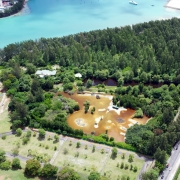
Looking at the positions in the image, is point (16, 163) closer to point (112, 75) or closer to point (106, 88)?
point (106, 88)

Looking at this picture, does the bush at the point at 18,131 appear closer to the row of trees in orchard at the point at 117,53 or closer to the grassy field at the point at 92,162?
the grassy field at the point at 92,162

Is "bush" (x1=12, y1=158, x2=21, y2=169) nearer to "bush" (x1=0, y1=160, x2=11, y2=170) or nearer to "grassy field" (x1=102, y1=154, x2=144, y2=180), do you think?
"bush" (x1=0, y1=160, x2=11, y2=170)

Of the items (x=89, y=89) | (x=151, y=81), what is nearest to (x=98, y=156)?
(x=89, y=89)

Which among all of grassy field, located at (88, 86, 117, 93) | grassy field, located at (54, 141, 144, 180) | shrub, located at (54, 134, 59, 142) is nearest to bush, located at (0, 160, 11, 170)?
grassy field, located at (54, 141, 144, 180)

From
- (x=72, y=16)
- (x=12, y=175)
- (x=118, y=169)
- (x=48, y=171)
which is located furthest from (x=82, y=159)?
(x=72, y=16)

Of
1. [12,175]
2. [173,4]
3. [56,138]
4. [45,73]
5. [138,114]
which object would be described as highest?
[173,4]

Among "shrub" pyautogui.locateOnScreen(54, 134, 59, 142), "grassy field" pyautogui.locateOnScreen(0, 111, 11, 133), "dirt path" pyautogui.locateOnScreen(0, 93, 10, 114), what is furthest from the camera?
"dirt path" pyautogui.locateOnScreen(0, 93, 10, 114)
